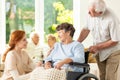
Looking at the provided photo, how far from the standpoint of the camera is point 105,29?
11.6ft

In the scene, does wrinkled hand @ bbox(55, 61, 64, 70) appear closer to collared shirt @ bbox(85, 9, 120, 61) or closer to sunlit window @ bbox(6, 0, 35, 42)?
collared shirt @ bbox(85, 9, 120, 61)

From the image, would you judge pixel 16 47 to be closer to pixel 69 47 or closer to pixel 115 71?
pixel 69 47

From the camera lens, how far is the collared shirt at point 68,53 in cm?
329

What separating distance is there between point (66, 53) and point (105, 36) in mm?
529

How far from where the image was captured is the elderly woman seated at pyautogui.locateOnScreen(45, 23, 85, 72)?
3.29 m

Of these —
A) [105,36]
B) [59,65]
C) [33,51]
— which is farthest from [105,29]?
[33,51]

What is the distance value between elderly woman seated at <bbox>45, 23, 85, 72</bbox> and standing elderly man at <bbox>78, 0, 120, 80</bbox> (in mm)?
240

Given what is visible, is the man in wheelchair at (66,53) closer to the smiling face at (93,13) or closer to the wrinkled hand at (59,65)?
the wrinkled hand at (59,65)

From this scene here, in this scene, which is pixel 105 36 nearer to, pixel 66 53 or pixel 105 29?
pixel 105 29

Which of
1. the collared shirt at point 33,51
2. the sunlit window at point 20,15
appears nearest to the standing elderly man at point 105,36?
the collared shirt at point 33,51

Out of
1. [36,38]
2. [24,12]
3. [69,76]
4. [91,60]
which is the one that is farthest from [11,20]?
[69,76]

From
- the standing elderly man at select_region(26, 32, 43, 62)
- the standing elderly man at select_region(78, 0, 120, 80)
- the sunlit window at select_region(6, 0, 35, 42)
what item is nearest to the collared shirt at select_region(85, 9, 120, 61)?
the standing elderly man at select_region(78, 0, 120, 80)

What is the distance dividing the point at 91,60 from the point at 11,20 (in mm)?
2000

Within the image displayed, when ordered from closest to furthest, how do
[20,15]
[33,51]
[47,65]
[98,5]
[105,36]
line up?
1. [47,65]
2. [98,5]
3. [105,36]
4. [33,51]
5. [20,15]
